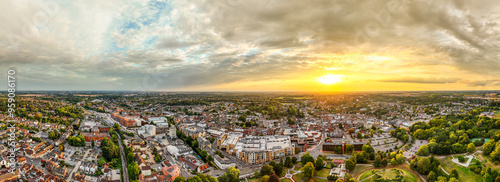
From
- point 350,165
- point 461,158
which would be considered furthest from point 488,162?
point 350,165

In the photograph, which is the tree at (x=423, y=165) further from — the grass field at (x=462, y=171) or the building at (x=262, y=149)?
the building at (x=262, y=149)

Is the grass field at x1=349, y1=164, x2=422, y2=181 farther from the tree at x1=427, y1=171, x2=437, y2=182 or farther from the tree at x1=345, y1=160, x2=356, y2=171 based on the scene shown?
the tree at x1=427, y1=171, x2=437, y2=182

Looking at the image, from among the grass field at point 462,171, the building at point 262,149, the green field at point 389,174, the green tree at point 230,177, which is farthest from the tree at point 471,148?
the green tree at point 230,177

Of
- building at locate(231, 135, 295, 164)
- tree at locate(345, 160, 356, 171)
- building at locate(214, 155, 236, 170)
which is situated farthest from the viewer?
building at locate(231, 135, 295, 164)

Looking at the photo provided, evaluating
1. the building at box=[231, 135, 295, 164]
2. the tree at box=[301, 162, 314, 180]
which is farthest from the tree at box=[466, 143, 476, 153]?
the building at box=[231, 135, 295, 164]

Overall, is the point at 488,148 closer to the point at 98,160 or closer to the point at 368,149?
the point at 368,149

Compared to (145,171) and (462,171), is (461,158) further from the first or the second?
(145,171)

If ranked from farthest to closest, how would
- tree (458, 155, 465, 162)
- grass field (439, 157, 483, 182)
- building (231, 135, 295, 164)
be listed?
1. building (231, 135, 295, 164)
2. tree (458, 155, 465, 162)
3. grass field (439, 157, 483, 182)
